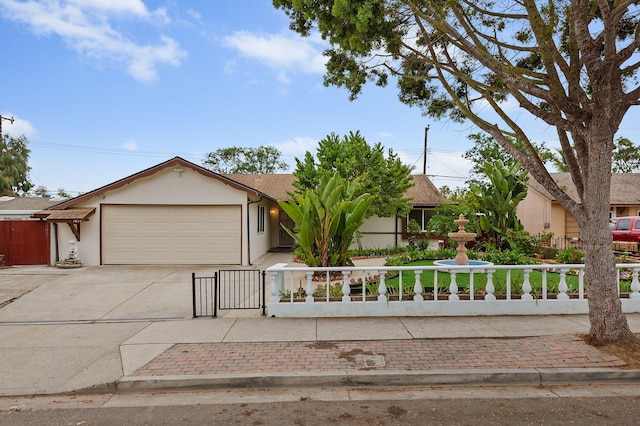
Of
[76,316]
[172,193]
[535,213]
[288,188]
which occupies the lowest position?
[76,316]

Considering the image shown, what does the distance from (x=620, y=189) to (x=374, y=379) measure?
2652 cm

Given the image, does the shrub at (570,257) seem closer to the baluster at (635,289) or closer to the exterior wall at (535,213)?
the baluster at (635,289)

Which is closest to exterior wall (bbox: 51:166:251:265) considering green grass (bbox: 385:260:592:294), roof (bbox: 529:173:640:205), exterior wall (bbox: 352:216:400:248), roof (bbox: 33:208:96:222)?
roof (bbox: 33:208:96:222)

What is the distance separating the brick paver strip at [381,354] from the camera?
4.70 metres

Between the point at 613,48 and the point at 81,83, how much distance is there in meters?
16.7

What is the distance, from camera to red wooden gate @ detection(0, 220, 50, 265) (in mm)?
13883

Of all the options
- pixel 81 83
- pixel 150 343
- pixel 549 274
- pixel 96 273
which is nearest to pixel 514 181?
pixel 549 274

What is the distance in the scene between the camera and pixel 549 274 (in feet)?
34.3

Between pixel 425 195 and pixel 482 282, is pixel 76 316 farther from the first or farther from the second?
pixel 425 195

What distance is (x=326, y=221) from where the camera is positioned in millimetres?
8867

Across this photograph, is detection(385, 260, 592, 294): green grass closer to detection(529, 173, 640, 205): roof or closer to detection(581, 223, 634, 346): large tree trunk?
detection(581, 223, 634, 346): large tree trunk

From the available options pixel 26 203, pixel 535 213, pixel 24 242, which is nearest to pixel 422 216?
pixel 535 213

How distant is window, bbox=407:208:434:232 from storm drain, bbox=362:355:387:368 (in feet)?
50.2

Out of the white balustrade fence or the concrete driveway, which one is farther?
the white balustrade fence
